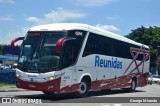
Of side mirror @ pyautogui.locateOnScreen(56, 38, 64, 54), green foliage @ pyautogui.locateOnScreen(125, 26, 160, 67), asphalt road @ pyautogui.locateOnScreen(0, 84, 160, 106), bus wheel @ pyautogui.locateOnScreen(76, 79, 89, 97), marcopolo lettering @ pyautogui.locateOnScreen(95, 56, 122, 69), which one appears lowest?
asphalt road @ pyautogui.locateOnScreen(0, 84, 160, 106)

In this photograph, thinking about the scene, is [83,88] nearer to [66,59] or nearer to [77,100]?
[77,100]

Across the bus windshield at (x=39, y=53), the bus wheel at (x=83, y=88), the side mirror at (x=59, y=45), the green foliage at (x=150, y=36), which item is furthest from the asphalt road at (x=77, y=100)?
the green foliage at (x=150, y=36)

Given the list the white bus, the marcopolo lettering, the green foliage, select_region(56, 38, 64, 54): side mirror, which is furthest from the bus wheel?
the green foliage

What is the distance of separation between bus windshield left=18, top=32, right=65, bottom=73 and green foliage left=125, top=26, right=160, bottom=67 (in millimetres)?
57061

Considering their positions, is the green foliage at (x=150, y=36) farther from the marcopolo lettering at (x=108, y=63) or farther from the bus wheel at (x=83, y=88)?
the bus wheel at (x=83, y=88)

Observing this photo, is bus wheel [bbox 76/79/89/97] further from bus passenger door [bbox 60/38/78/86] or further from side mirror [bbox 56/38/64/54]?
side mirror [bbox 56/38/64/54]

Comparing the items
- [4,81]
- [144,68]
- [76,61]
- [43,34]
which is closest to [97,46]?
[76,61]

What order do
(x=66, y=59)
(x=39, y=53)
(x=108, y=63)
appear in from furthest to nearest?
1. (x=108, y=63)
2. (x=66, y=59)
3. (x=39, y=53)

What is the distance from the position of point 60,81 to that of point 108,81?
19.4 ft

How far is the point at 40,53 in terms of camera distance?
16750 millimetres

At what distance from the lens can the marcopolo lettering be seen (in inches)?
795

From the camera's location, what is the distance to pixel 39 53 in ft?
55.0

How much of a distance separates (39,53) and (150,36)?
2461 inches

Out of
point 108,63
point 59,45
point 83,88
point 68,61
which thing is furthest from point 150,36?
point 59,45
